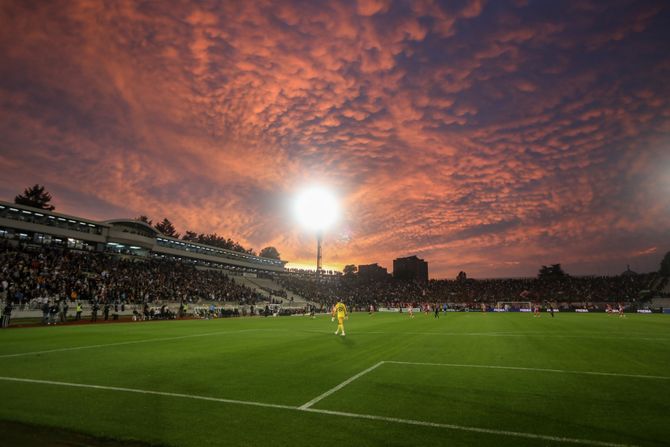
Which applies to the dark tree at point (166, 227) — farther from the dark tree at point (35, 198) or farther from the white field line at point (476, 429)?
the white field line at point (476, 429)

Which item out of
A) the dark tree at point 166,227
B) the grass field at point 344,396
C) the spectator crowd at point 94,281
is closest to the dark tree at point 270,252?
the dark tree at point 166,227

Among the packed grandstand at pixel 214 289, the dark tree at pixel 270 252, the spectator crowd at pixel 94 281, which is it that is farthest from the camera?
the dark tree at pixel 270 252

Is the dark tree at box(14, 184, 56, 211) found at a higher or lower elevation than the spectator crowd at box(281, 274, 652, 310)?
higher

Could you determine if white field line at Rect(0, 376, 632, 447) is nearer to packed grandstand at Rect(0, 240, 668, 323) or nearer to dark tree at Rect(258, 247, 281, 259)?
packed grandstand at Rect(0, 240, 668, 323)

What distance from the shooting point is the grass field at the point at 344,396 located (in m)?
5.63

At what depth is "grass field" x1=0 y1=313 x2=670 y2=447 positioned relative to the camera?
5633 millimetres

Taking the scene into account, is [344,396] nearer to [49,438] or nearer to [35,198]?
[49,438]

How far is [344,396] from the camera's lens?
25.2 ft

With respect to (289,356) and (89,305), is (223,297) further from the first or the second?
(289,356)

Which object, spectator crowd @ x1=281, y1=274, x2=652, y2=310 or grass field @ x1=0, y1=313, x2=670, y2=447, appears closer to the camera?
grass field @ x1=0, y1=313, x2=670, y2=447

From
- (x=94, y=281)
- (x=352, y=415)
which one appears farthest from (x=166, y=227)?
(x=352, y=415)

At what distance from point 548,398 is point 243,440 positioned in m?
6.26

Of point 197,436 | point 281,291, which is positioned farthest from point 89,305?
point 281,291

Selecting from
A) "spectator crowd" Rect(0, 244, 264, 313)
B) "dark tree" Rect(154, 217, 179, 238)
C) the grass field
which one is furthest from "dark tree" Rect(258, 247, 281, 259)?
the grass field
